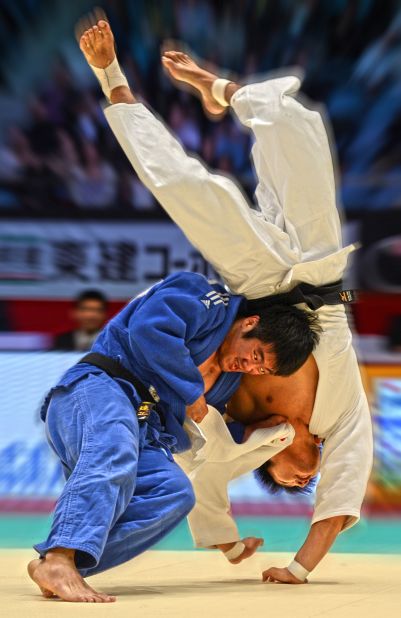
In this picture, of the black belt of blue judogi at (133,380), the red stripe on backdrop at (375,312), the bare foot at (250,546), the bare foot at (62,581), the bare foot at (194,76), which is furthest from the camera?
the red stripe on backdrop at (375,312)

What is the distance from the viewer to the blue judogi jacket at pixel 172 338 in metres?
2.35

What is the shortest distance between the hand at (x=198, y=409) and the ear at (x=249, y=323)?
222 mm

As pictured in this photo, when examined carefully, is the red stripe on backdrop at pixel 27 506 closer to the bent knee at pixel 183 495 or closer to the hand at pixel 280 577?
the hand at pixel 280 577

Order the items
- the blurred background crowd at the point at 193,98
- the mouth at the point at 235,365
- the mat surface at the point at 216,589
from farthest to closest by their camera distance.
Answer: the blurred background crowd at the point at 193,98 < the mouth at the point at 235,365 < the mat surface at the point at 216,589

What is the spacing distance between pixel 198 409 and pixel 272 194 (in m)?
0.66

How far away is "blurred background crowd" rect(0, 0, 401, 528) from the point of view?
6.80m

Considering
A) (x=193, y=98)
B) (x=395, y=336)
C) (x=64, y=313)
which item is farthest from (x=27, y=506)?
(x=193, y=98)

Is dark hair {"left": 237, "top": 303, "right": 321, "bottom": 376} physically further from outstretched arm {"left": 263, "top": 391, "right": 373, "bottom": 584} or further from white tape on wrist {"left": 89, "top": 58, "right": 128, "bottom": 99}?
white tape on wrist {"left": 89, "top": 58, "right": 128, "bottom": 99}

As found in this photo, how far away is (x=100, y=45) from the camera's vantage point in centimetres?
273

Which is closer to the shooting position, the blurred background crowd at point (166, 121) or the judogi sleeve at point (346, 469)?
the judogi sleeve at point (346, 469)

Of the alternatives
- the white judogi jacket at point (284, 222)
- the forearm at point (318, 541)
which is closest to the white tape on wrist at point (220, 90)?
the white judogi jacket at point (284, 222)

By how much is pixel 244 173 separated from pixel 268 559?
4.41 metres

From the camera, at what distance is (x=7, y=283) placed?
6.98 meters

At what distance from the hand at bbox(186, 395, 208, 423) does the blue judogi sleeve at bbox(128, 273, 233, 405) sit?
0.03 metres
